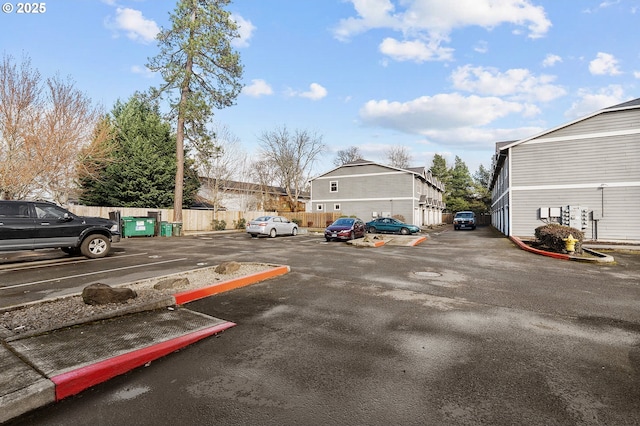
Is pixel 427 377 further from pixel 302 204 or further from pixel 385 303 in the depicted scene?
pixel 302 204

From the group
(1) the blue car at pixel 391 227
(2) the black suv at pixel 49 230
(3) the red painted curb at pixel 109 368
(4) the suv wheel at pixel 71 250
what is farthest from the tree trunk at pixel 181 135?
(3) the red painted curb at pixel 109 368

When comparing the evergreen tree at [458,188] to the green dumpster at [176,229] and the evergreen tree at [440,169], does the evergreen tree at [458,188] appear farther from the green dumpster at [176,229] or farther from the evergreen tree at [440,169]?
the green dumpster at [176,229]

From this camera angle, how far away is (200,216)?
28.8m

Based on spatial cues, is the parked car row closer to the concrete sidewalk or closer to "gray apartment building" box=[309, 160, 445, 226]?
"gray apartment building" box=[309, 160, 445, 226]

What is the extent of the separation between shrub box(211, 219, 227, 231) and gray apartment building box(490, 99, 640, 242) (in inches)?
928

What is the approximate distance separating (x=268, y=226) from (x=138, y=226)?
8570 mm

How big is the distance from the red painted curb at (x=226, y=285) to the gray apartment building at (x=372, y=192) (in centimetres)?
2670

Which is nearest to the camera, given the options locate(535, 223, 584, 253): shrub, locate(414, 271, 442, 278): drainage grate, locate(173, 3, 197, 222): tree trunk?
locate(414, 271, 442, 278): drainage grate

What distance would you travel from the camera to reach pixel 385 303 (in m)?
5.96

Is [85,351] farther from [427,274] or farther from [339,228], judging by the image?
[339,228]

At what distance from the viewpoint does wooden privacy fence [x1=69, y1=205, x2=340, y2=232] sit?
924 inches

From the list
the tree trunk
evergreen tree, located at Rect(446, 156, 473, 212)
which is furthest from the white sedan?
evergreen tree, located at Rect(446, 156, 473, 212)

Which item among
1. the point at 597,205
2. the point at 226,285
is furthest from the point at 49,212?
the point at 597,205

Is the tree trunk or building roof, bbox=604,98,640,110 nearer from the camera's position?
building roof, bbox=604,98,640,110
